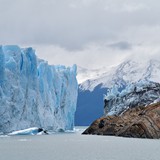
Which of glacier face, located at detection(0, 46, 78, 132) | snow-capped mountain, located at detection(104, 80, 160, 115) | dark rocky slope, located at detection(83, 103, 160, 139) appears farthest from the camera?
snow-capped mountain, located at detection(104, 80, 160, 115)

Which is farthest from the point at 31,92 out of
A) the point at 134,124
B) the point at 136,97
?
the point at 136,97

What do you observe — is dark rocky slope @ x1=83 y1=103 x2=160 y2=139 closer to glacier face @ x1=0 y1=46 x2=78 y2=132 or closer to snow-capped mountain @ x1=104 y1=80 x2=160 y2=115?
glacier face @ x1=0 y1=46 x2=78 y2=132

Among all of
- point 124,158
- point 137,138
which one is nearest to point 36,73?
point 137,138

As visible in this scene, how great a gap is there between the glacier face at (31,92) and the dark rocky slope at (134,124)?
27.4ft

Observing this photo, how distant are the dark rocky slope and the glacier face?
27.4 feet

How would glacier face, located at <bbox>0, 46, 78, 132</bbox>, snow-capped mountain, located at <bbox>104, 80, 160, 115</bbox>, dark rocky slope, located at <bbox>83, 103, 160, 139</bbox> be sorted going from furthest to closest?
snow-capped mountain, located at <bbox>104, 80, 160, 115</bbox> < glacier face, located at <bbox>0, 46, 78, 132</bbox> < dark rocky slope, located at <bbox>83, 103, 160, 139</bbox>

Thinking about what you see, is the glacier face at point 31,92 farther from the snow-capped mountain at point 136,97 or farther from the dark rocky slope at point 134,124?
the snow-capped mountain at point 136,97

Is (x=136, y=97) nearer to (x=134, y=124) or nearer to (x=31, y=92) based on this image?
(x=134, y=124)

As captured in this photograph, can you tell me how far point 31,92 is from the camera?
74125mm

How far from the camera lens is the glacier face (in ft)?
224

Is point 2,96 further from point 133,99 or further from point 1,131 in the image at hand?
point 133,99

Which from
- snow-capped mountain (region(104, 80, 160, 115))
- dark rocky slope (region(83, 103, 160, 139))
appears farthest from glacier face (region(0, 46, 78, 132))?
snow-capped mountain (region(104, 80, 160, 115))

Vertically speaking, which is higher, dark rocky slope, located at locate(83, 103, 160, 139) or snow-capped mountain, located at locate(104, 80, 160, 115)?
snow-capped mountain, located at locate(104, 80, 160, 115)

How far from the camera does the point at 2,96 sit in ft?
219
